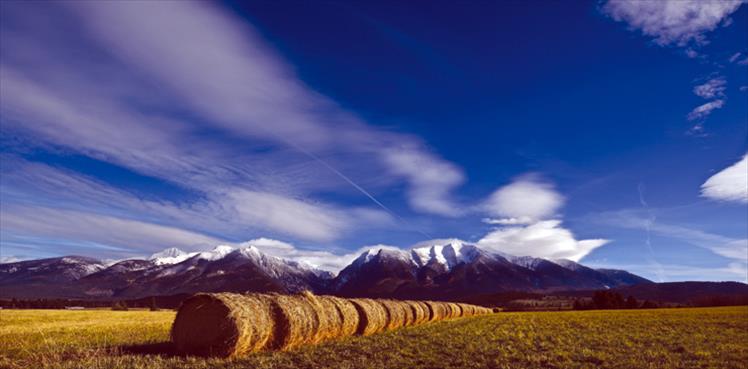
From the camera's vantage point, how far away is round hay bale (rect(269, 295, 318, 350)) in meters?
16.0

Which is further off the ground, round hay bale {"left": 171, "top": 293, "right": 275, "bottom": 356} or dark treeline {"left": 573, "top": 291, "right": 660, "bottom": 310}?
dark treeline {"left": 573, "top": 291, "right": 660, "bottom": 310}

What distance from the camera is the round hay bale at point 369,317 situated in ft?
74.5

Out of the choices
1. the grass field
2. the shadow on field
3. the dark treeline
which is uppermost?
the dark treeline

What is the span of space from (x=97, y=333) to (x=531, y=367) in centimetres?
1736

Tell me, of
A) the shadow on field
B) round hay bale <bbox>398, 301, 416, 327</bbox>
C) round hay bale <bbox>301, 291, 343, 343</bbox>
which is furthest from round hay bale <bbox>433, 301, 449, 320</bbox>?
the shadow on field

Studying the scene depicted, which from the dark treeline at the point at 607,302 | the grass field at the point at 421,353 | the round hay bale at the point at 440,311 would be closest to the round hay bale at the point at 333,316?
the grass field at the point at 421,353

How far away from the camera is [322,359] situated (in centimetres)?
1359

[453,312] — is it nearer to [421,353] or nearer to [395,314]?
[395,314]

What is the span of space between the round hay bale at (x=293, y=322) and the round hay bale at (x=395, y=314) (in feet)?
31.1

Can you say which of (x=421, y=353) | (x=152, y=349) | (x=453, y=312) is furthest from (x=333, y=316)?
(x=453, y=312)

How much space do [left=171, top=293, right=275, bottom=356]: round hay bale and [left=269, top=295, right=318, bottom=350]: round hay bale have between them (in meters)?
0.28

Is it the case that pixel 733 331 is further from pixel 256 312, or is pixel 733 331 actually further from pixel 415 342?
pixel 256 312

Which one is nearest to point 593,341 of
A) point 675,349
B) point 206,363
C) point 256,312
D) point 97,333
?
point 675,349

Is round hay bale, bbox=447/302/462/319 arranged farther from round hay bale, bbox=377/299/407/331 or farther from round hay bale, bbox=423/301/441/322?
round hay bale, bbox=377/299/407/331
